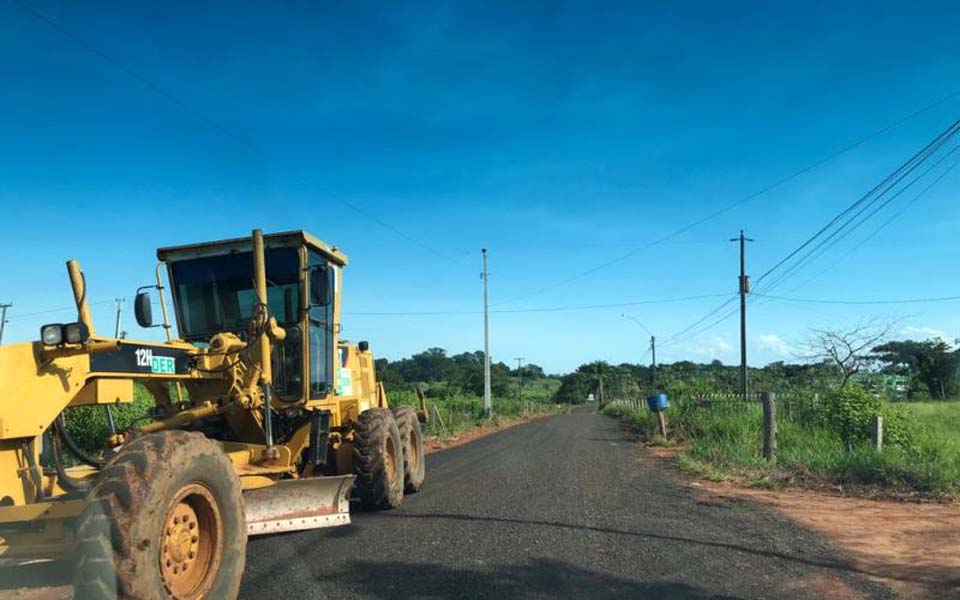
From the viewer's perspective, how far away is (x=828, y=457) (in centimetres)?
1208

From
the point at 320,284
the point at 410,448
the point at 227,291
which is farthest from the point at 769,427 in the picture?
the point at 227,291

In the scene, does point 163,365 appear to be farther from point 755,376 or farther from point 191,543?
point 755,376

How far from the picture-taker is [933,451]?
12.1 meters

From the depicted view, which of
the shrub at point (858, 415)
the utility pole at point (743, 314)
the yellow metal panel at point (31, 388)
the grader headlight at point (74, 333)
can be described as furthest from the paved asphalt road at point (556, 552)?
the utility pole at point (743, 314)

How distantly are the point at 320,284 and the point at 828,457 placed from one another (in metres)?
8.97

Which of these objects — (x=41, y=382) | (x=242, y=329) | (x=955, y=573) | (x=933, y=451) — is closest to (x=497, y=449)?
(x=933, y=451)

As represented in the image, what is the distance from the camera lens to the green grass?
10.4 meters

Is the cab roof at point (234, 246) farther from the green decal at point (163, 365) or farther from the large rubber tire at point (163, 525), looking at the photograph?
the large rubber tire at point (163, 525)

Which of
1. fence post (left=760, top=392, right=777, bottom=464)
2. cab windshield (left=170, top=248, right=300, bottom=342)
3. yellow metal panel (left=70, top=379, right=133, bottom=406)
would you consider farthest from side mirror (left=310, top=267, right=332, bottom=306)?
fence post (left=760, top=392, right=777, bottom=464)

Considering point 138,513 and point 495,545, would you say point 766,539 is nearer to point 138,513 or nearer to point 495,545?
point 495,545

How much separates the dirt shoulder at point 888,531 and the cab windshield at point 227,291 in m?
6.14

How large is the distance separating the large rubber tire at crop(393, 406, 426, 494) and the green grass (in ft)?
15.8

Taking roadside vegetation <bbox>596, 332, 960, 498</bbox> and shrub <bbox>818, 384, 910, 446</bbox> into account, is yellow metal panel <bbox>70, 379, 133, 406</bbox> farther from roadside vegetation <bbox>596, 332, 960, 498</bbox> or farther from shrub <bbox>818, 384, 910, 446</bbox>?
shrub <bbox>818, 384, 910, 446</bbox>

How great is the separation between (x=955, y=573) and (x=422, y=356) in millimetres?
105334
